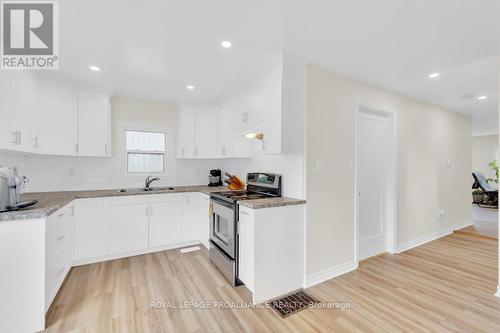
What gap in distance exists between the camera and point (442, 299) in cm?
217

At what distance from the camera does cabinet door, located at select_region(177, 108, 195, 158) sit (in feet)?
12.4

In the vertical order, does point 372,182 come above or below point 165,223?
above

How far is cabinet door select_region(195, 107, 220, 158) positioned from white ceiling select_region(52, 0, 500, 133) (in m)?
0.91

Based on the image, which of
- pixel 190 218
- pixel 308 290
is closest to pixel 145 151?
pixel 190 218

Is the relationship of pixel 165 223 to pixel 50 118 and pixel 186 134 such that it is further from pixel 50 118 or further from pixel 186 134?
pixel 50 118

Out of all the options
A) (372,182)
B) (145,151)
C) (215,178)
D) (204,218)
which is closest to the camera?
(372,182)

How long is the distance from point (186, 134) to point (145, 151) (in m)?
0.79

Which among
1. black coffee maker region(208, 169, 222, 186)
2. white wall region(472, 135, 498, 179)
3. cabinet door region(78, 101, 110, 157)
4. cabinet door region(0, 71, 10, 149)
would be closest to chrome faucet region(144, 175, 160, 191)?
cabinet door region(78, 101, 110, 157)

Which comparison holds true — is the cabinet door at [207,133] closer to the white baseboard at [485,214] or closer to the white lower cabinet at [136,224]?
the white lower cabinet at [136,224]

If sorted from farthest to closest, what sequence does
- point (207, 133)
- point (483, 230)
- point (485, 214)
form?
point (485, 214) < point (483, 230) < point (207, 133)

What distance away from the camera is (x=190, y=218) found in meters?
3.54

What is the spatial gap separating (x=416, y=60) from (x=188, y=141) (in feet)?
11.0

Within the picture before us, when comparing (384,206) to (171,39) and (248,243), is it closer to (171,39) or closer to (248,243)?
(248,243)

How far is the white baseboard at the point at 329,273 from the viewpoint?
2.40 metres
